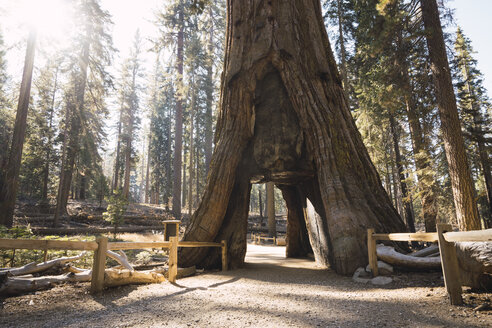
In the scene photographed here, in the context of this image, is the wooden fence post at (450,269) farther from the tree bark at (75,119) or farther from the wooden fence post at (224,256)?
the tree bark at (75,119)

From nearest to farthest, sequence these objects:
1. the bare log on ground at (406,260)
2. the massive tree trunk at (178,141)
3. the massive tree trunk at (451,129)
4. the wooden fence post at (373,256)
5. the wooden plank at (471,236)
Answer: the wooden plank at (471,236) → the bare log on ground at (406,260) → the wooden fence post at (373,256) → the massive tree trunk at (451,129) → the massive tree trunk at (178,141)

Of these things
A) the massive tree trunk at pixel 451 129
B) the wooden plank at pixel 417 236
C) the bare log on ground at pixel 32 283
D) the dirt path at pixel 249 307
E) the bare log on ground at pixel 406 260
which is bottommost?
the dirt path at pixel 249 307

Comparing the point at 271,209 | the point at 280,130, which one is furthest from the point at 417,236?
the point at 271,209

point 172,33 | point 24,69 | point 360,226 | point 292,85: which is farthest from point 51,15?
point 360,226

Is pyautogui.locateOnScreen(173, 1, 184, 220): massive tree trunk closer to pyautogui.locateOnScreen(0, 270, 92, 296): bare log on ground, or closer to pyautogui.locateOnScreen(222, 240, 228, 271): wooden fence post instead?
pyautogui.locateOnScreen(222, 240, 228, 271): wooden fence post

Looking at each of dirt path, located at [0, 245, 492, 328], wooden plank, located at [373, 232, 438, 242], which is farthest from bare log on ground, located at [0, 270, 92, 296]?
wooden plank, located at [373, 232, 438, 242]

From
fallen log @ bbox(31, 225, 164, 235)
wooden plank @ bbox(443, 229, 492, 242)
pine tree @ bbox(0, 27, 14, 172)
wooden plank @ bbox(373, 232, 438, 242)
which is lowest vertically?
fallen log @ bbox(31, 225, 164, 235)

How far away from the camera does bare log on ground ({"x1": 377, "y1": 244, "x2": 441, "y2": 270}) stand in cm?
479

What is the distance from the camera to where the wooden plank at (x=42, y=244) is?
3.41 meters

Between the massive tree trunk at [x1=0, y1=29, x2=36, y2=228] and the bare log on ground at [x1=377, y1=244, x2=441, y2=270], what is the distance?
14.0 m

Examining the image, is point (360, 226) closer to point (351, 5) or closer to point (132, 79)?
point (351, 5)

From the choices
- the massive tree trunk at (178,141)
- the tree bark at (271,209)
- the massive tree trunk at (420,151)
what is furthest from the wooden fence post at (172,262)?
the massive tree trunk at (178,141)

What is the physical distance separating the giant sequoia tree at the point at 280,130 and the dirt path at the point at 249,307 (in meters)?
2.56

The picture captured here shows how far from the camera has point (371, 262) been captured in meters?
5.42
